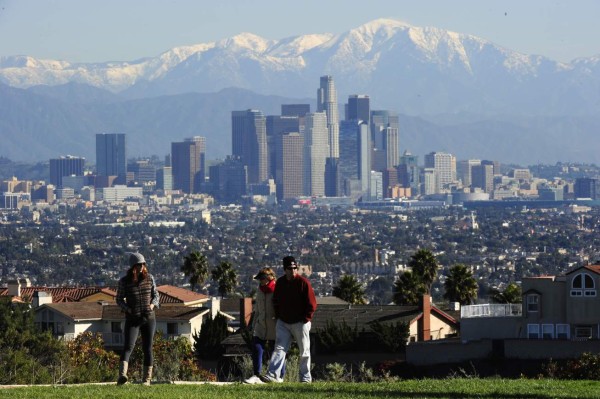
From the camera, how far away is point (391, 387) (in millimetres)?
18609

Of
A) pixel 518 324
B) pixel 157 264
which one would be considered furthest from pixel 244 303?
pixel 157 264

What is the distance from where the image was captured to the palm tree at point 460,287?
68.4 meters

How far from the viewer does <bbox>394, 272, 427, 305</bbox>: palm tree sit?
65.2 metres

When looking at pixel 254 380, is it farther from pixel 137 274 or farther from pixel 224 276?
pixel 224 276

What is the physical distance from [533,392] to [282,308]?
10.6 feet

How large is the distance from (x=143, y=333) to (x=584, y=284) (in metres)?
24.3

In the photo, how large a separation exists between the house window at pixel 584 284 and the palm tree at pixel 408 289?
71.4 ft

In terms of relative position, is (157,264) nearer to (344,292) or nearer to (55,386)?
(344,292)

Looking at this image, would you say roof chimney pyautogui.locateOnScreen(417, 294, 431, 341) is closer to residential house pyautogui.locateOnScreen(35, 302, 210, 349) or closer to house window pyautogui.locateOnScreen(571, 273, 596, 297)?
house window pyautogui.locateOnScreen(571, 273, 596, 297)

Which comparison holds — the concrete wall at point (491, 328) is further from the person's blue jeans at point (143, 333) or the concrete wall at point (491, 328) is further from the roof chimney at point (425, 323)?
the person's blue jeans at point (143, 333)

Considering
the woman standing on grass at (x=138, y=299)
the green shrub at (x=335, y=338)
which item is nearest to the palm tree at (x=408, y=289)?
the green shrub at (x=335, y=338)

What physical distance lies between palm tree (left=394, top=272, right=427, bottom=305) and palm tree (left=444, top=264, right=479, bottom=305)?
3.44 feet

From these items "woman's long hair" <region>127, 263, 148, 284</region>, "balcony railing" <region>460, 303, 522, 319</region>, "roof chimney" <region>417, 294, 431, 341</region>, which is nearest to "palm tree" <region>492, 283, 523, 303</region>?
"roof chimney" <region>417, 294, 431, 341</region>

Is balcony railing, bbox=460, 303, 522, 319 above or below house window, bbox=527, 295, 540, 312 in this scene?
below
